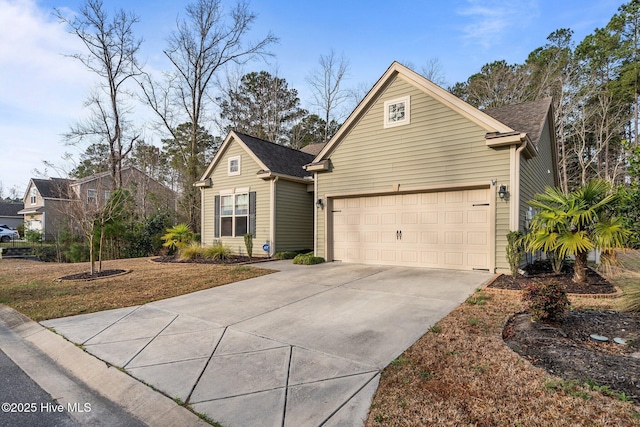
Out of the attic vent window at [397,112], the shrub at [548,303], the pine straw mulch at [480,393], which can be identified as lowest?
the pine straw mulch at [480,393]

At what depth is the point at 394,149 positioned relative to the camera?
977 centimetres

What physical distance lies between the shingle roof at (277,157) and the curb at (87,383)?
30.9 feet

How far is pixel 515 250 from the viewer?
727cm

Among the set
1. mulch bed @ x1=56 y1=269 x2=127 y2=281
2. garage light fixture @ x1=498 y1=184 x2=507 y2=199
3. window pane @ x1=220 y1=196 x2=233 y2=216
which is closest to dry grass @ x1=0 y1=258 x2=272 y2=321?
mulch bed @ x1=56 y1=269 x2=127 y2=281

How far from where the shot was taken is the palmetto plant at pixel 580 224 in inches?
238

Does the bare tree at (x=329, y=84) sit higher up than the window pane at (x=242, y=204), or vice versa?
the bare tree at (x=329, y=84)

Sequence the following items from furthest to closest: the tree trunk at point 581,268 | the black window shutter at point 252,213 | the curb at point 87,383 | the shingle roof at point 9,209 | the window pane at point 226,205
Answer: the shingle roof at point 9,209
the window pane at point 226,205
the black window shutter at point 252,213
the tree trunk at point 581,268
the curb at point 87,383

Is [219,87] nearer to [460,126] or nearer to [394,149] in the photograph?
[394,149]

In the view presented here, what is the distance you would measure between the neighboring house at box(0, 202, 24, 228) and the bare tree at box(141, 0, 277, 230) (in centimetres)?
3369

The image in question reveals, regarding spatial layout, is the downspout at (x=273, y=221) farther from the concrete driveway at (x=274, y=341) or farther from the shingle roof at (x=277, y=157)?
the concrete driveway at (x=274, y=341)

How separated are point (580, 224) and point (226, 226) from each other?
12367 millimetres

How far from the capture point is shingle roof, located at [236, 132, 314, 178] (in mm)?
13422

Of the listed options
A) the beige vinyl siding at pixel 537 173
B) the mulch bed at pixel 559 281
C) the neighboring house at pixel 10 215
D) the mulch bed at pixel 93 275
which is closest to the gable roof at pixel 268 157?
the mulch bed at pixel 93 275

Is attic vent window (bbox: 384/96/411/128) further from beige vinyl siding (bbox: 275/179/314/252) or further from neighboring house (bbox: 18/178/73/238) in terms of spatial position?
neighboring house (bbox: 18/178/73/238)
